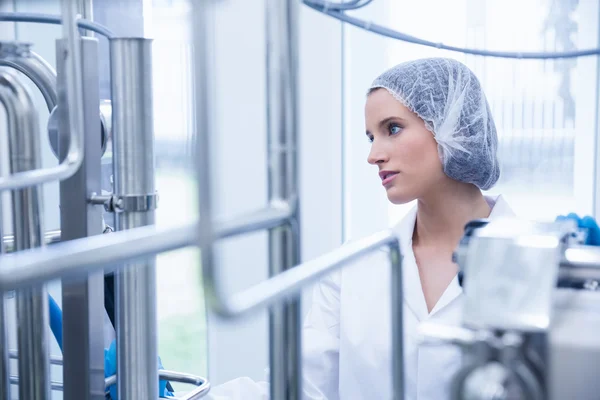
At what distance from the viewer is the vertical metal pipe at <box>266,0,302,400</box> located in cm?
51

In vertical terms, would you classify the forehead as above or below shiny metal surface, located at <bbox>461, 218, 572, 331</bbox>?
above

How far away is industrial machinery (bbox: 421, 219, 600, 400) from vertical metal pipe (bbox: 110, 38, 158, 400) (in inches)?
17.2

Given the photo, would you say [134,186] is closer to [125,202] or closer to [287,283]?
[125,202]

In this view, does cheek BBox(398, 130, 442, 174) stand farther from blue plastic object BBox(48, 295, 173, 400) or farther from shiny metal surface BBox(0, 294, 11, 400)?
shiny metal surface BBox(0, 294, 11, 400)

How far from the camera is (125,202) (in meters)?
0.77

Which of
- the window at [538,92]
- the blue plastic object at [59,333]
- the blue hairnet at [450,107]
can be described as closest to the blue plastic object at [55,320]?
the blue plastic object at [59,333]

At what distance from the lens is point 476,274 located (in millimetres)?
460

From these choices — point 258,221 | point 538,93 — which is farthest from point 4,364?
point 538,93

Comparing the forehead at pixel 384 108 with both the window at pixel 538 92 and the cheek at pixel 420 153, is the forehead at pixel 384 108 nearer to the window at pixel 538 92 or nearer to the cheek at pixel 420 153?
the cheek at pixel 420 153

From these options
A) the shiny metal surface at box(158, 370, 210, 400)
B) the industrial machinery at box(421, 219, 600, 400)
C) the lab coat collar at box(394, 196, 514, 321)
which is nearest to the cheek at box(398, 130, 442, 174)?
the lab coat collar at box(394, 196, 514, 321)

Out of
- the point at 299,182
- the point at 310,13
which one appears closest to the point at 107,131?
the point at 299,182

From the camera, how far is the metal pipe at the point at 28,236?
80cm

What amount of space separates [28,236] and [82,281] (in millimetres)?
96

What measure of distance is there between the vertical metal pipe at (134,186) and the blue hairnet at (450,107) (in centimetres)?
66
